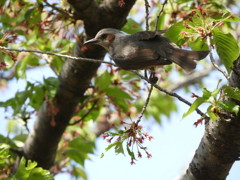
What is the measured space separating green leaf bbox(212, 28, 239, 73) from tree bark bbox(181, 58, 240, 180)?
22 centimetres

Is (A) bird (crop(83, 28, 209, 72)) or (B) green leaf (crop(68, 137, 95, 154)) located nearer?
(A) bird (crop(83, 28, 209, 72))

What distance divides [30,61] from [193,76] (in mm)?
4874

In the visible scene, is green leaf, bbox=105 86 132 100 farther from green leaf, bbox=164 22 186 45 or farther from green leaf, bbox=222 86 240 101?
green leaf, bbox=222 86 240 101

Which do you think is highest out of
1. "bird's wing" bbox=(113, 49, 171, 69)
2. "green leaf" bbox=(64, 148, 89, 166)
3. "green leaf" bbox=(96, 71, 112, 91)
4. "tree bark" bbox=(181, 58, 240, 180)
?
"green leaf" bbox=(96, 71, 112, 91)

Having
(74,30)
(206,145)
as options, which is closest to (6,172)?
(74,30)

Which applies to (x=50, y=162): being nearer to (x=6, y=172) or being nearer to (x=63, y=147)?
(x=63, y=147)

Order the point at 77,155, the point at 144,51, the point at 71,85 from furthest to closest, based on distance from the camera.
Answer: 1. the point at 77,155
2. the point at 71,85
3. the point at 144,51

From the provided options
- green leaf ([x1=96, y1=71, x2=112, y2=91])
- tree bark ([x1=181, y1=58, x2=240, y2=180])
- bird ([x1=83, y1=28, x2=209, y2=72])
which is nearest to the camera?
tree bark ([x1=181, y1=58, x2=240, y2=180])

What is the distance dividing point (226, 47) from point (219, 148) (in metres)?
0.65

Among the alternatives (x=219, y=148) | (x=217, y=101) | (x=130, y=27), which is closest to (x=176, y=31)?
(x=217, y=101)

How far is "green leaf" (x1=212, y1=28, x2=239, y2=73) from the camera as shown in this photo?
270 cm

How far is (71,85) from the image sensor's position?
390 cm

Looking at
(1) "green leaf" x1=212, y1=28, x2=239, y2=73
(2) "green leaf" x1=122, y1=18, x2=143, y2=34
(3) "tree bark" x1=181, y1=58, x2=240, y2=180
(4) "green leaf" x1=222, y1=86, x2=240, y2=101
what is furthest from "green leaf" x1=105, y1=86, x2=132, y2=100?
(4) "green leaf" x1=222, y1=86, x2=240, y2=101

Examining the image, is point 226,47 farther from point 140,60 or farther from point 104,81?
point 104,81
